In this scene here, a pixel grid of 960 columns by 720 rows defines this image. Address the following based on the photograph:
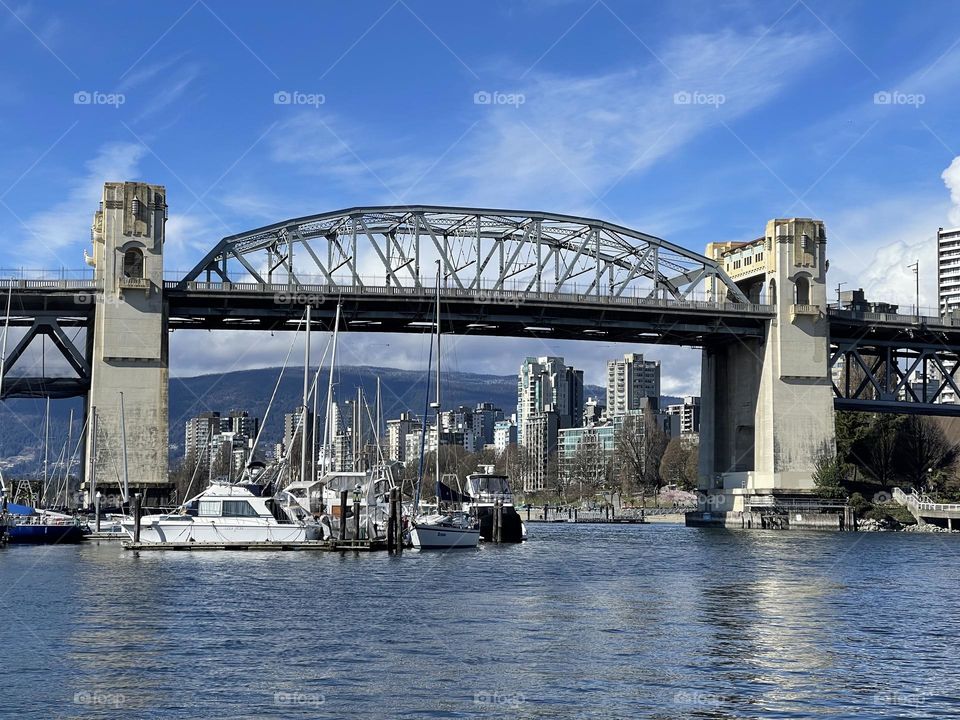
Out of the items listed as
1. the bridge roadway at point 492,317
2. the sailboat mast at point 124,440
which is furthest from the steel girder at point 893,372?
the sailboat mast at point 124,440

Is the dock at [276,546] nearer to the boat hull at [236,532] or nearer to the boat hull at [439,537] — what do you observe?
the boat hull at [236,532]

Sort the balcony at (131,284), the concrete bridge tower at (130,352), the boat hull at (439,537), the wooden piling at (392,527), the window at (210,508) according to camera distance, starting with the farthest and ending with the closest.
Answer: the balcony at (131,284), the concrete bridge tower at (130,352), the boat hull at (439,537), the wooden piling at (392,527), the window at (210,508)

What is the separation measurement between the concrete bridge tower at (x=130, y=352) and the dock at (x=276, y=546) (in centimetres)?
A: 2396

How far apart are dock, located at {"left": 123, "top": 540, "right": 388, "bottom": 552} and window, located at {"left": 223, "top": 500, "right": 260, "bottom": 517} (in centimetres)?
148

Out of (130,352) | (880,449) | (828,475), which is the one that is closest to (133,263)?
(130,352)

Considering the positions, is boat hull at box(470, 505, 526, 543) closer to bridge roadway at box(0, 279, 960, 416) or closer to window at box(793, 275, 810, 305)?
bridge roadway at box(0, 279, 960, 416)

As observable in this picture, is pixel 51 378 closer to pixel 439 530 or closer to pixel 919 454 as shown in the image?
pixel 439 530

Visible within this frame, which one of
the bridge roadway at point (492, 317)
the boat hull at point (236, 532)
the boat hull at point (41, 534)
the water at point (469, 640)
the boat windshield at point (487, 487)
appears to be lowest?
the water at point (469, 640)

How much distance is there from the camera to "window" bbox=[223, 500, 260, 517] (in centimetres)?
6588

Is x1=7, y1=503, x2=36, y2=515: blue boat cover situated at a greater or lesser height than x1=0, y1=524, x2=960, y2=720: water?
greater

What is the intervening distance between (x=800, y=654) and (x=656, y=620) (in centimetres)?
714

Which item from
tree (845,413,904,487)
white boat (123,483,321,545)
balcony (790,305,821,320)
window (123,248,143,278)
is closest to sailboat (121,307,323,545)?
white boat (123,483,321,545)

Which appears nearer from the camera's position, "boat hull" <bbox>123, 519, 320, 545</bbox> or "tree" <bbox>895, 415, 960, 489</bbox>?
"boat hull" <bbox>123, 519, 320, 545</bbox>

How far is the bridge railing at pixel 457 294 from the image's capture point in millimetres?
95562
